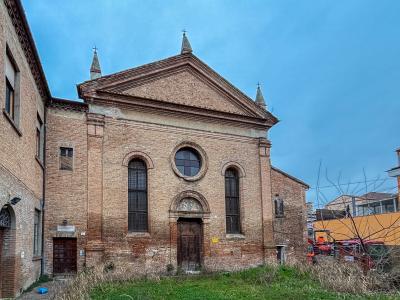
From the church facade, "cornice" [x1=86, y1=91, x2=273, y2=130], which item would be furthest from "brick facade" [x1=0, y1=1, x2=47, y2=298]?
"cornice" [x1=86, y1=91, x2=273, y2=130]

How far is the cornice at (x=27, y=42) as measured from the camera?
11852 mm

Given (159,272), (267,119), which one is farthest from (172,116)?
(159,272)

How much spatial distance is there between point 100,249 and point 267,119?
10.8 m

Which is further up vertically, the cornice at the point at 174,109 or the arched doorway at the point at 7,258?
the cornice at the point at 174,109

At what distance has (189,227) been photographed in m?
20.9

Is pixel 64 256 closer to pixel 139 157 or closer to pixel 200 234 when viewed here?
pixel 139 157

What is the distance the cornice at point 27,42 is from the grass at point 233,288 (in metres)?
7.58

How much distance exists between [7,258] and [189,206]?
9.63m

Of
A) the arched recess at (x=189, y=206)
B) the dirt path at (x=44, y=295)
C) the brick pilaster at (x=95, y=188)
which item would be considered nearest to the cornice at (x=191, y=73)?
the brick pilaster at (x=95, y=188)

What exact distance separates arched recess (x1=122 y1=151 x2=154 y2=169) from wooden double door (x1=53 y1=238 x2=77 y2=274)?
12.7 feet

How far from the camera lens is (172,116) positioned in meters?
21.0

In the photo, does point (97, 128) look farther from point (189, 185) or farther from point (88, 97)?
point (189, 185)

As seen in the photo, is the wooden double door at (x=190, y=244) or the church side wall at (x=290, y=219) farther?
the church side wall at (x=290, y=219)

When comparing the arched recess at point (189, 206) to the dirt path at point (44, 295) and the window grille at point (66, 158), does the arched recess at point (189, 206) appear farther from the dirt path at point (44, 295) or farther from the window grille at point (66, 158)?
the dirt path at point (44, 295)
